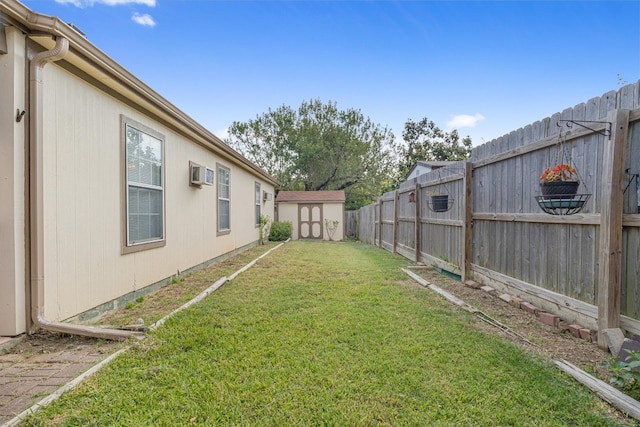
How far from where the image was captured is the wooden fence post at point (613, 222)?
2467 mm

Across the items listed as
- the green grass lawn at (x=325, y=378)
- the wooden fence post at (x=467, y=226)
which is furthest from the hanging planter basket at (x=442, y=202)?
the green grass lawn at (x=325, y=378)

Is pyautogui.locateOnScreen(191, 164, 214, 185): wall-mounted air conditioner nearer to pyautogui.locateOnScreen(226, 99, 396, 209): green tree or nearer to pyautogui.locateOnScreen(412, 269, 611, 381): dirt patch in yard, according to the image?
pyautogui.locateOnScreen(412, 269, 611, 381): dirt patch in yard

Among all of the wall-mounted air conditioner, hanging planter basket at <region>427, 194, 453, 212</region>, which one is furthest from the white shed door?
hanging planter basket at <region>427, 194, 453, 212</region>

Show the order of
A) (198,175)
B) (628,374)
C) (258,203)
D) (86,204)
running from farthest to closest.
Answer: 1. (258,203)
2. (198,175)
3. (86,204)
4. (628,374)

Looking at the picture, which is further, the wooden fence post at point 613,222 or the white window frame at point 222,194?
the white window frame at point 222,194

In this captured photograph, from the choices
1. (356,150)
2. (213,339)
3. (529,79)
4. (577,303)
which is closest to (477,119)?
(356,150)

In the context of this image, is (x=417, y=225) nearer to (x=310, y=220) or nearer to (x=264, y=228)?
(x=264, y=228)

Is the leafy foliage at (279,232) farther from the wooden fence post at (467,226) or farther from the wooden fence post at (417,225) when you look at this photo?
the wooden fence post at (467,226)

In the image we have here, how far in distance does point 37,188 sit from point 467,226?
17.2 feet

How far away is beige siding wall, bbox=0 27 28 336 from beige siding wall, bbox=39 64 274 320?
0.21 m

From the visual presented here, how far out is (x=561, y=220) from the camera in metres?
3.14

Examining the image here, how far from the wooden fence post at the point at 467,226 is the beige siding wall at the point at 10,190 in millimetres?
5297

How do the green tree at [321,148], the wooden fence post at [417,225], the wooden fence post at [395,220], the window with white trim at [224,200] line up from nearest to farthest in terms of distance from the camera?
the wooden fence post at [417,225] < the window with white trim at [224,200] < the wooden fence post at [395,220] < the green tree at [321,148]

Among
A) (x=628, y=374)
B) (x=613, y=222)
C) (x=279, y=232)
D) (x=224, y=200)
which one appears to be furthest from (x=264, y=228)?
(x=628, y=374)
